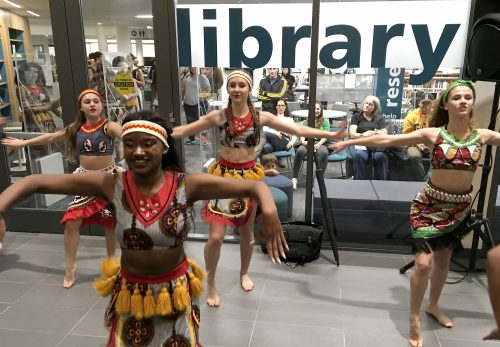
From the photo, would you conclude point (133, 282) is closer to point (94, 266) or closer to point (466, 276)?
point (94, 266)

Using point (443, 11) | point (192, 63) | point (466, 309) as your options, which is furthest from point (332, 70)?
point (466, 309)

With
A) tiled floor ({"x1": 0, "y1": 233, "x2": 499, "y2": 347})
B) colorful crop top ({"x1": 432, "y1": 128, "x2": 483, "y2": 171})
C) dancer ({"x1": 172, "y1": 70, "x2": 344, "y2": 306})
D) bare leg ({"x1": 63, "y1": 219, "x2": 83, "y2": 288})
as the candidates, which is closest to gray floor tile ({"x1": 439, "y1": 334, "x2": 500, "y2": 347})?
tiled floor ({"x1": 0, "y1": 233, "x2": 499, "y2": 347})

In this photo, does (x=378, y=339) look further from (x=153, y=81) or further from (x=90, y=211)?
(x=153, y=81)

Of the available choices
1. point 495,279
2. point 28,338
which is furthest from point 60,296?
point 495,279

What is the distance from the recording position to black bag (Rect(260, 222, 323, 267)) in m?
3.76

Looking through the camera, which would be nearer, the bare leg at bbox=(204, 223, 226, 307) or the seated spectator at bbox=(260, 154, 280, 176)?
the bare leg at bbox=(204, 223, 226, 307)

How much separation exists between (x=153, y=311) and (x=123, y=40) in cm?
297

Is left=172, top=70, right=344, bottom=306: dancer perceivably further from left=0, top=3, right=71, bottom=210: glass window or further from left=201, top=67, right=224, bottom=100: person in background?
left=0, top=3, right=71, bottom=210: glass window

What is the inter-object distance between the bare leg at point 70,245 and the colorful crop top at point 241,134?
1.31 meters

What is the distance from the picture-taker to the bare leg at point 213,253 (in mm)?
3043

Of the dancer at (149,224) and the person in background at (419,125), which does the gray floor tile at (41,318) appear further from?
the person in background at (419,125)

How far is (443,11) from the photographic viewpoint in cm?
345

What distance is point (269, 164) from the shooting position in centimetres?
426

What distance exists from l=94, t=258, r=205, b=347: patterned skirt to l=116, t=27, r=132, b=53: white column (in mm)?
2759
